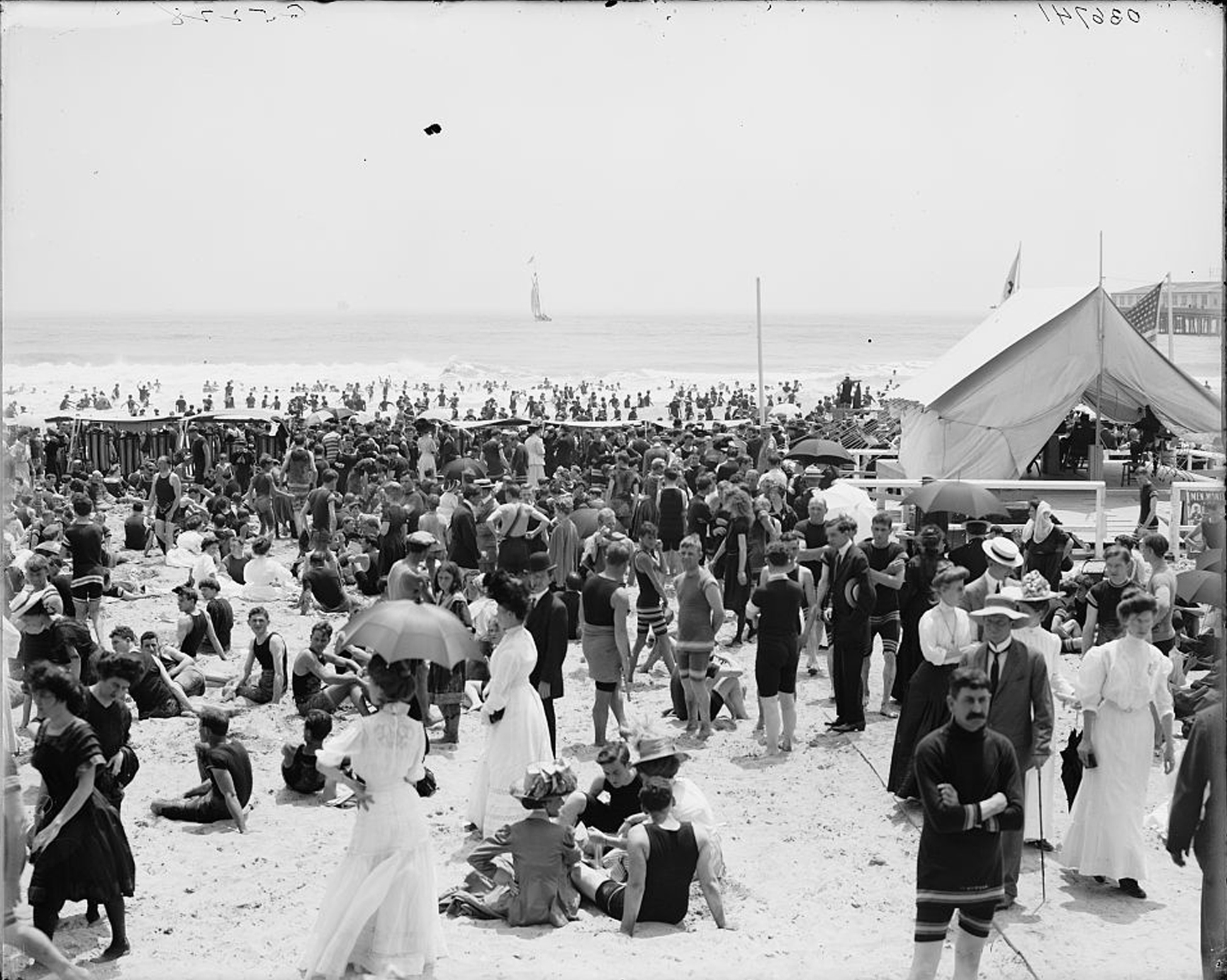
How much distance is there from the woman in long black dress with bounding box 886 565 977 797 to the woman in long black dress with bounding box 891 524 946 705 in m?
1.04

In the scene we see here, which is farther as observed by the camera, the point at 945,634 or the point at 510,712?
the point at 945,634

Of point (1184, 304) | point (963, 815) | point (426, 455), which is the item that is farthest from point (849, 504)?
point (1184, 304)

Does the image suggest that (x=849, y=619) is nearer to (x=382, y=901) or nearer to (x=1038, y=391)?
(x=382, y=901)

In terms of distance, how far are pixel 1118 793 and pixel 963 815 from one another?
6.39 feet

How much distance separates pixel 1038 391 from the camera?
18.7 meters

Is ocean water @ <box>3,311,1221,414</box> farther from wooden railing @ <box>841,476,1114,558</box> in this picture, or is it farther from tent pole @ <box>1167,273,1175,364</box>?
wooden railing @ <box>841,476,1114,558</box>

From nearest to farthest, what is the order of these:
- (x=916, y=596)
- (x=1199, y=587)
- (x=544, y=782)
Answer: (x=544, y=782) → (x=1199, y=587) → (x=916, y=596)

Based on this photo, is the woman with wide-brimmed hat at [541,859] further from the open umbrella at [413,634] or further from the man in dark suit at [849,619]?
the man in dark suit at [849,619]

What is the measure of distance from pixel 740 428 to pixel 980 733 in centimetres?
2106

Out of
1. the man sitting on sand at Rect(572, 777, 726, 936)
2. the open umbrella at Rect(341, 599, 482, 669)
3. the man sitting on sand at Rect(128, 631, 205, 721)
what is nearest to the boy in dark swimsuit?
the man sitting on sand at Rect(572, 777, 726, 936)

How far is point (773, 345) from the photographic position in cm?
12469

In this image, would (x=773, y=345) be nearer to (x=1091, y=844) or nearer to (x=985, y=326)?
(x=985, y=326)

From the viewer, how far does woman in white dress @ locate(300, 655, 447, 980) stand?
5305 mm

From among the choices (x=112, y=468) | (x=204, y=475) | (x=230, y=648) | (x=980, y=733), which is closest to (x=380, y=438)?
(x=204, y=475)
